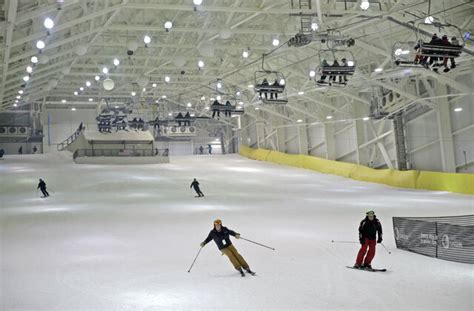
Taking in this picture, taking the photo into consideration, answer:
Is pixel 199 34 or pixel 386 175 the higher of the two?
pixel 199 34

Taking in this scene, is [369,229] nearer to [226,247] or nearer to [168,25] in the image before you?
[226,247]

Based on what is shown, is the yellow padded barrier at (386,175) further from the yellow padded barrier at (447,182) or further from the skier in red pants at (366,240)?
the skier in red pants at (366,240)

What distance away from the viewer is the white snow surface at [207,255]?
6238 mm

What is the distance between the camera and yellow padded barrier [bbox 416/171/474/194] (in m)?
19.9

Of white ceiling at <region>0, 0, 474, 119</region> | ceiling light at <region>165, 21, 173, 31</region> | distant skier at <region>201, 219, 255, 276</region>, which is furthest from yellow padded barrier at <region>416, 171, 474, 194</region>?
distant skier at <region>201, 219, 255, 276</region>

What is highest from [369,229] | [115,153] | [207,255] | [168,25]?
[168,25]

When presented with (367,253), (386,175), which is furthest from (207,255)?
(386,175)

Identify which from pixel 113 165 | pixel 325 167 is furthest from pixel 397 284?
pixel 113 165

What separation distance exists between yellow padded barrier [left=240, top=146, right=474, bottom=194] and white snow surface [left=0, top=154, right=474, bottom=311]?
4.27 ft

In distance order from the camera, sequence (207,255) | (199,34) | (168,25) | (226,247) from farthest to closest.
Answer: (199,34) < (168,25) < (207,255) < (226,247)

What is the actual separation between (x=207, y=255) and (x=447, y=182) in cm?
1694

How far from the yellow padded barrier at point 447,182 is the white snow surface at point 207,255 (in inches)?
42.9

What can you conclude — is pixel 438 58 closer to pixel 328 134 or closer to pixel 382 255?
pixel 382 255

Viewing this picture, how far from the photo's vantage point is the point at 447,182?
2141 cm
